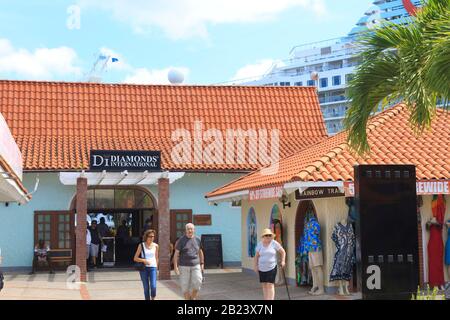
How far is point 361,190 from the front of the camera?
9914 millimetres

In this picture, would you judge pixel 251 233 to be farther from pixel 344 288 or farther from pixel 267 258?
pixel 267 258

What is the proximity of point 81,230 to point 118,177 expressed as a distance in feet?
6.97

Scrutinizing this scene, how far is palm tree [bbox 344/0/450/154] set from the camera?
10.5 metres

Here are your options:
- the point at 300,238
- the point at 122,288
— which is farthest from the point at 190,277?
the point at 122,288

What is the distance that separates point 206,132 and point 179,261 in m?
15.1

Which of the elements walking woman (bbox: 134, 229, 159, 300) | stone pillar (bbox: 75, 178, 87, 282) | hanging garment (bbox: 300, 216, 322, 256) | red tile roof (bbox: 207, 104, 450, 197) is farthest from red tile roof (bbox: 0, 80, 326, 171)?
walking woman (bbox: 134, 229, 159, 300)

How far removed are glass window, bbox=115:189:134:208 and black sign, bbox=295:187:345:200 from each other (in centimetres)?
932

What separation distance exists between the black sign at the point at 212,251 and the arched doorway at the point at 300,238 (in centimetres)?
743

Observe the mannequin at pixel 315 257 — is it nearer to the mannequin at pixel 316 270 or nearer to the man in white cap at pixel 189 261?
the mannequin at pixel 316 270

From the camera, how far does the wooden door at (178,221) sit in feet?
82.7

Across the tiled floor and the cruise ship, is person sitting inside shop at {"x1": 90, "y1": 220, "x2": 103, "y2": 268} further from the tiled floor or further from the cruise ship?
the cruise ship

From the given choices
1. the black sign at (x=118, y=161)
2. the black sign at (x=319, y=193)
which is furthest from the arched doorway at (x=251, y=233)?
the black sign at (x=319, y=193)
